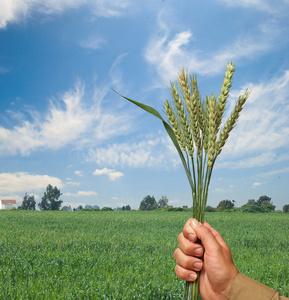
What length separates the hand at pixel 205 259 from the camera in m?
1.98

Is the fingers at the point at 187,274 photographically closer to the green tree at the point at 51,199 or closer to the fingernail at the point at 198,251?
the fingernail at the point at 198,251

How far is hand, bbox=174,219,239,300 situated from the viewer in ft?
6.49

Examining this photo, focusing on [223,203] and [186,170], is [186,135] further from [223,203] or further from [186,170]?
[223,203]

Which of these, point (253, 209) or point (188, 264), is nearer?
point (188, 264)

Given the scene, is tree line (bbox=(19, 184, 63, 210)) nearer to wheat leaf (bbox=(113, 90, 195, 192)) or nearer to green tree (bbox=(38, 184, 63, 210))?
green tree (bbox=(38, 184, 63, 210))

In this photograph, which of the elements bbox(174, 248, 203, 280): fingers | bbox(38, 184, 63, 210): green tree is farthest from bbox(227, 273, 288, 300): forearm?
bbox(38, 184, 63, 210): green tree

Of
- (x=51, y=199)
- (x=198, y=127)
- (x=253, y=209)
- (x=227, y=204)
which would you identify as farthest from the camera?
(x=51, y=199)

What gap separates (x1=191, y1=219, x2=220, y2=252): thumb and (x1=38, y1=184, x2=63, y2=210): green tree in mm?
91916

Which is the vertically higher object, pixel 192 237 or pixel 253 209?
pixel 253 209

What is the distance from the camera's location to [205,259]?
80.8 inches

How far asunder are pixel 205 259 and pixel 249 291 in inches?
13.4

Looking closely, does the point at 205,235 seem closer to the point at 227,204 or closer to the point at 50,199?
the point at 227,204

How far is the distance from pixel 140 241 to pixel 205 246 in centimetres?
696

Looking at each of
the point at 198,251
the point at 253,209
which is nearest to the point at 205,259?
the point at 198,251
